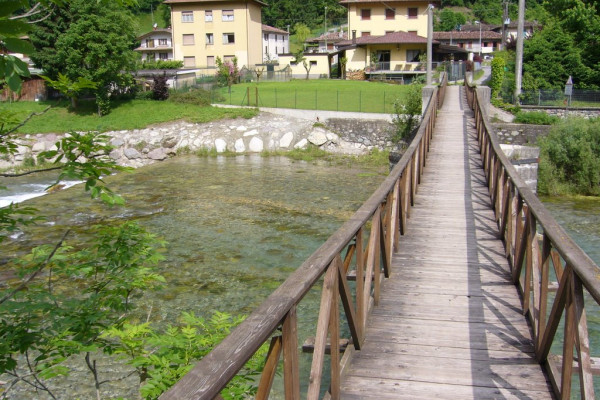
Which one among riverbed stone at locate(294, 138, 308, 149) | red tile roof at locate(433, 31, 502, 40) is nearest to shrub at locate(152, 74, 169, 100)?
riverbed stone at locate(294, 138, 308, 149)

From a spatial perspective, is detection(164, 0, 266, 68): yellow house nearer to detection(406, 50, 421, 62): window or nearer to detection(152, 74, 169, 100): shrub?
detection(406, 50, 421, 62): window

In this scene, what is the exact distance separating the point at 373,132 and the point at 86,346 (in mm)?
28146

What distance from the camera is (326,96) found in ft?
128

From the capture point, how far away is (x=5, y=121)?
462cm

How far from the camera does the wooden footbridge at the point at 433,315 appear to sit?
3029 millimetres

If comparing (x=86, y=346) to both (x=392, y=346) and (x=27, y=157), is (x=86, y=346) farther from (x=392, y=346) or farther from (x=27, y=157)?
(x=27, y=157)

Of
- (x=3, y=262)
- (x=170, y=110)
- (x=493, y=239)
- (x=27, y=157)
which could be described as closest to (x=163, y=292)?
(x=3, y=262)

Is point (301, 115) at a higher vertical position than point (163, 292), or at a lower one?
higher

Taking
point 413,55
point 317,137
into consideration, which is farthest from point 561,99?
point 413,55

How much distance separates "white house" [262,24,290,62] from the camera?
212 feet

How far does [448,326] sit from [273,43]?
213 feet

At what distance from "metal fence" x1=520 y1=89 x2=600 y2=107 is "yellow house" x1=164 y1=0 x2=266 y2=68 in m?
29.5

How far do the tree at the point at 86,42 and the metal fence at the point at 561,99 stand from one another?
74.5 ft

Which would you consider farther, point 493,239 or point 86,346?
point 493,239
